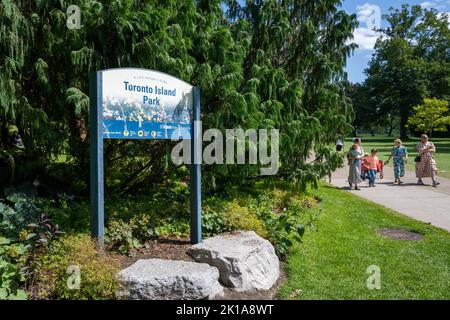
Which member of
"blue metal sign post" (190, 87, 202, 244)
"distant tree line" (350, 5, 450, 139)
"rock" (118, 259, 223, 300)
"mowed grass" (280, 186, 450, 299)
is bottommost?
"mowed grass" (280, 186, 450, 299)

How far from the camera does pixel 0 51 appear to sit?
5.14 m

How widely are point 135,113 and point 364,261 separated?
3.42 meters

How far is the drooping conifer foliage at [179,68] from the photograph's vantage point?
5.35 m

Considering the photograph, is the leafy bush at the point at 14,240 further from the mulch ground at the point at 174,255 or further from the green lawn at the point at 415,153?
the green lawn at the point at 415,153

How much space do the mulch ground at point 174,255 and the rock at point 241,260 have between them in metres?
0.07

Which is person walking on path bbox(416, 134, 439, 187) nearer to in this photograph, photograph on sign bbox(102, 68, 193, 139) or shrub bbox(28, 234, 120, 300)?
photograph on sign bbox(102, 68, 193, 139)

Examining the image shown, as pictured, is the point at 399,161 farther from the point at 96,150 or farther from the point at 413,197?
the point at 96,150

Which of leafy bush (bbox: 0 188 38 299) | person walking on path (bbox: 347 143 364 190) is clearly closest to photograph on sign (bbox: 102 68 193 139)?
leafy bush (bbox: 0 188 38 299)

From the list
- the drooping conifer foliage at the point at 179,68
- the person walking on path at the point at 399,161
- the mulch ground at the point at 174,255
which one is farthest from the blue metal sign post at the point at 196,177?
the person walking on path at the point at 399,161

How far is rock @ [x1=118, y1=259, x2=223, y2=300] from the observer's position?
3.79m

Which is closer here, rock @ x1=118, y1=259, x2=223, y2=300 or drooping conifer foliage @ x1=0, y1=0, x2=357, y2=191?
rock @ x1=118, y1=259, x2=223, y2=300

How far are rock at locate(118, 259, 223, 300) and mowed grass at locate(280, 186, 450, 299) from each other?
2.94 ft
